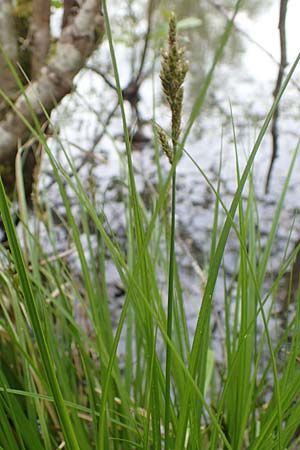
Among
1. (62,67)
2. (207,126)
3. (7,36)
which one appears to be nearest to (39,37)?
(7,36)

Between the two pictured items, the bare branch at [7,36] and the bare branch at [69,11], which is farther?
the bare branch at [7,36]

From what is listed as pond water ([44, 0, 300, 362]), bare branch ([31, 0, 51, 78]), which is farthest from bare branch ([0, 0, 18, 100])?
pond water ([44, 0, 300, 362])

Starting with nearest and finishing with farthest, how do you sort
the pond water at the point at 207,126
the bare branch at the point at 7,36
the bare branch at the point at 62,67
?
the bare branch at the point at 62,67
the bare branch at the point at 7,36
the pond water at the point at 207,126

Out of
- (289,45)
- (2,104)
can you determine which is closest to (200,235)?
(2,104)

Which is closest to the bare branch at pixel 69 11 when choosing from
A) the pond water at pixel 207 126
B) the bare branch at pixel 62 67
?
the bare branch at pixel 62 67

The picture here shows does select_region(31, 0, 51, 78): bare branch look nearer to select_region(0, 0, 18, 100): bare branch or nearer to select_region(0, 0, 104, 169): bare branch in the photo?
select_region(0, 0, 18, 100): bare branch

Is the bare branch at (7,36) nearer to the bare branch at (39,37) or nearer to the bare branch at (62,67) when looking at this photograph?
the bare branch at (39,37)

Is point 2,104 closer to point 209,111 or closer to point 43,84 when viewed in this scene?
point 43,84

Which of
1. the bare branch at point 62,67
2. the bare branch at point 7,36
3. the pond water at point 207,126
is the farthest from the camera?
the pond water at point 207,126
